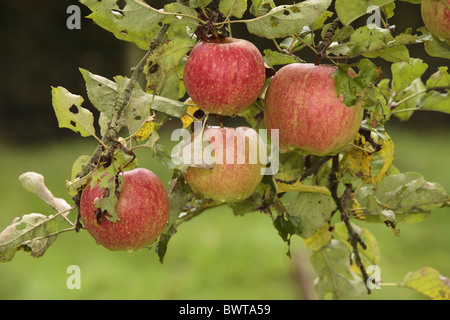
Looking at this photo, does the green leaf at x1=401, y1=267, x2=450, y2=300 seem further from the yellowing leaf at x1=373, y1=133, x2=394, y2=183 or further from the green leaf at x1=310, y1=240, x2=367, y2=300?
the yellowing leaf at x1=373, y1=133, x2=394, y2=183

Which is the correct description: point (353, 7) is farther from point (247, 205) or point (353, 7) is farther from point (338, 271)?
point (338, 271)

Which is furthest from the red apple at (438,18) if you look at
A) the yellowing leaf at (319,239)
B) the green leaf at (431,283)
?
the green leaf at (431,283)

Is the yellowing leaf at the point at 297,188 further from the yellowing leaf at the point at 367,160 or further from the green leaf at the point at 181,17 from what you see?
the green leaf at the point at 181,17

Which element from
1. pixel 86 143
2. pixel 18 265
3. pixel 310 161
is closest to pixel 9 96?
pixel 86 143

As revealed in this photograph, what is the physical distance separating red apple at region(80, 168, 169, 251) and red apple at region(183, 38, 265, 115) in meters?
0.11

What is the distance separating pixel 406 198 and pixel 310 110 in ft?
0.76

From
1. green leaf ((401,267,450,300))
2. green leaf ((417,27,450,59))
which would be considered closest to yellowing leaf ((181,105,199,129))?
green leaf ((417,27,450,59))

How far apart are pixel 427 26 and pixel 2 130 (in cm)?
441

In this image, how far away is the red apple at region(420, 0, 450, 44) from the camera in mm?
596

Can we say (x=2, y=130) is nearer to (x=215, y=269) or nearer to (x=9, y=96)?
(x=9, y=96)

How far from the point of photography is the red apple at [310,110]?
0.60 meters

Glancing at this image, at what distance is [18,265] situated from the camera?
96.3 inches

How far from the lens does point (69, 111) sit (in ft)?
1.98

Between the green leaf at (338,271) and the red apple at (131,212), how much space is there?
354 millimetres
